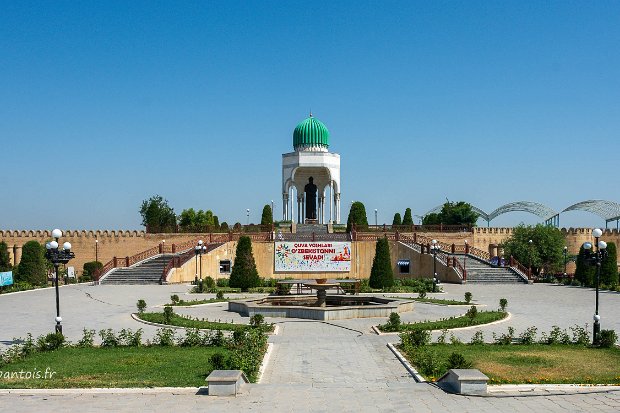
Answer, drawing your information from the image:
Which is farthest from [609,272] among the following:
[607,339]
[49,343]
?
[49,343]

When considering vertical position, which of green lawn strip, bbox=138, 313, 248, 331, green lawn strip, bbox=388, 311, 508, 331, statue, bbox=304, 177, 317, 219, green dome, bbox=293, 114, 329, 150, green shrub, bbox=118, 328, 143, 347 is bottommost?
green lawn strip, bbox=388, 311, 508, 331

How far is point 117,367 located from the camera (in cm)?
1152

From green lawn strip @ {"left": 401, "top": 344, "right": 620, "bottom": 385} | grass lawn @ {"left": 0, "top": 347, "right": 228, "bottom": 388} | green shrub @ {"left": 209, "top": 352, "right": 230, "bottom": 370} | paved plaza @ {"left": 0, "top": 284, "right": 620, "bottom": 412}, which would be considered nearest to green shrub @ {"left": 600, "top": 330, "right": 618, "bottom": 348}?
green lawn strip @ {"left": 401, "top": 344, "right": 620, "bottom": 385}

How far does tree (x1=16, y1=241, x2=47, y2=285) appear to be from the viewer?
1302 inches

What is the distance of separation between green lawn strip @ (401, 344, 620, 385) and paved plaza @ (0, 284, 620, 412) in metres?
0.68

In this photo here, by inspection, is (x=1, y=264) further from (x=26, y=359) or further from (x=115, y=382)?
(x=115, y=382)

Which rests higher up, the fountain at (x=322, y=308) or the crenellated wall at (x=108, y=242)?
the crenellated wall at (x=108, y=242)

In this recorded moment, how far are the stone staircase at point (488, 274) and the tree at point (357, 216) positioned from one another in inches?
344

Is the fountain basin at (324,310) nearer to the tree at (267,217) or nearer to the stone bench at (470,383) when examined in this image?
the stone bench at (470,383)

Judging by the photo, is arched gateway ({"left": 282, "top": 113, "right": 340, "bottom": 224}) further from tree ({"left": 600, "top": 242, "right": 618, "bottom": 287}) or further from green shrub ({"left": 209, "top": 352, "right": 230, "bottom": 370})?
green shrub ({"left": 209, "top": 352, "right": 230, "bottom": 370})

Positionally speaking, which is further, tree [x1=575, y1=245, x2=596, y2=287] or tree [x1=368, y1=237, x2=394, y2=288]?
tree [x1=575, y1=245, x2=596, y2=287]

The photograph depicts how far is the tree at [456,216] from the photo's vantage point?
184 feet

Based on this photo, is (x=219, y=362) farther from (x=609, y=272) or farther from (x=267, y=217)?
(x=267, y=217)

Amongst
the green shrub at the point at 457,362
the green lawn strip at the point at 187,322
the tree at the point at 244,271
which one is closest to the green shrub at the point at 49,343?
the green lawn strip at the point at 187,322
